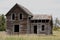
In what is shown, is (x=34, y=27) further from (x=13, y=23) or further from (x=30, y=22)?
(x=13, y=23)

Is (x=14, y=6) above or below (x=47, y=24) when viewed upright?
above

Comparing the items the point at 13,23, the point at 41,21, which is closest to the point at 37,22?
the point at 41,21

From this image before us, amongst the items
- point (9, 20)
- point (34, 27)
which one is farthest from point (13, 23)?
point (34, 27)

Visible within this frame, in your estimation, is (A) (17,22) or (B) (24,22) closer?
(B) (24,22)

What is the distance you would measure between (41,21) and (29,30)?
3.09 meters

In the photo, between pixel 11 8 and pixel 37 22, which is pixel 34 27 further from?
pixel 11 8

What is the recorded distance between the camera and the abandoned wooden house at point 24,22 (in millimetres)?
43531

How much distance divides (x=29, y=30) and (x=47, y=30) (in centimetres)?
370

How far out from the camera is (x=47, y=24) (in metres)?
43.8

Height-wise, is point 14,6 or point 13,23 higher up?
point 14,6

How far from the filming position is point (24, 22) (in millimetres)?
43656

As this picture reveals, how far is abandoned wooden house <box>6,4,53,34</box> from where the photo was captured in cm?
4353

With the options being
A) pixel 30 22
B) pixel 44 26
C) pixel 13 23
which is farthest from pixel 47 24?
pixel 13 23

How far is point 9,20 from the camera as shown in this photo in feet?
146
